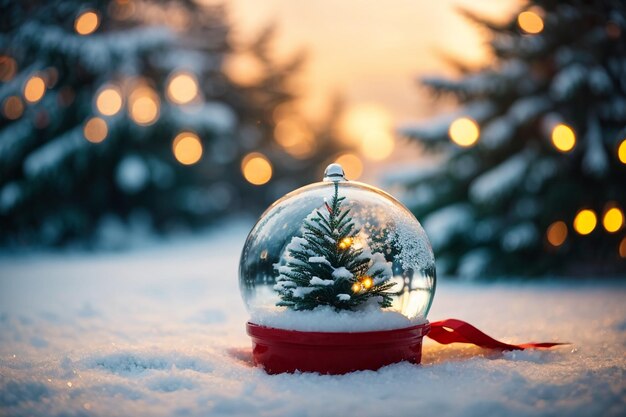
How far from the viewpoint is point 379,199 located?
370 cm

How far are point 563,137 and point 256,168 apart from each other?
1433cm

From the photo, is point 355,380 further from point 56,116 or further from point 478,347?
point 56,116

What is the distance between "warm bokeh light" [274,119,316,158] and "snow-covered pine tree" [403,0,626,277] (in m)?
14.1

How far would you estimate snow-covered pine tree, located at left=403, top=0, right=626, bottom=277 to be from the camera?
24.5ft

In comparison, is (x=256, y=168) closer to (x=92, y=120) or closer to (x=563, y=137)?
(x=92, y=120)

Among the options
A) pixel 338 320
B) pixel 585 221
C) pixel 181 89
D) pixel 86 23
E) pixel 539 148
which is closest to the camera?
pixel 338 320

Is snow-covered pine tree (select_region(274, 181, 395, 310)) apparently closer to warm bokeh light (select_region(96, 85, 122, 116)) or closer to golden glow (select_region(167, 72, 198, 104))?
warm bokeh light (select_region(96, 85, 122, 116))

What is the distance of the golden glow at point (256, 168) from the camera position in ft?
67.7

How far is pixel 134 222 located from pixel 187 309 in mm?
8934

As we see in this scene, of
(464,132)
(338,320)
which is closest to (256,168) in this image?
(464,132)

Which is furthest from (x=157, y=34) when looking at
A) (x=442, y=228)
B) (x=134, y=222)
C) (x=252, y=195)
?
Answer: (x=252, y=195)

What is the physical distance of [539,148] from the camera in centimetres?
793

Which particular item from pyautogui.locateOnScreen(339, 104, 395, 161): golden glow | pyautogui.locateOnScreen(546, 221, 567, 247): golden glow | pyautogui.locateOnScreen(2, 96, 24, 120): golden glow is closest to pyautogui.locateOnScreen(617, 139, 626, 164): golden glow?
pyautogui.locateOnScreen(546, 221, 567, 247): golden glow

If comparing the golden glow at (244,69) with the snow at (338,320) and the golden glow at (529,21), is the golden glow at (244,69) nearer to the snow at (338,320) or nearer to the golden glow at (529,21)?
the golden glow at (529,21)
